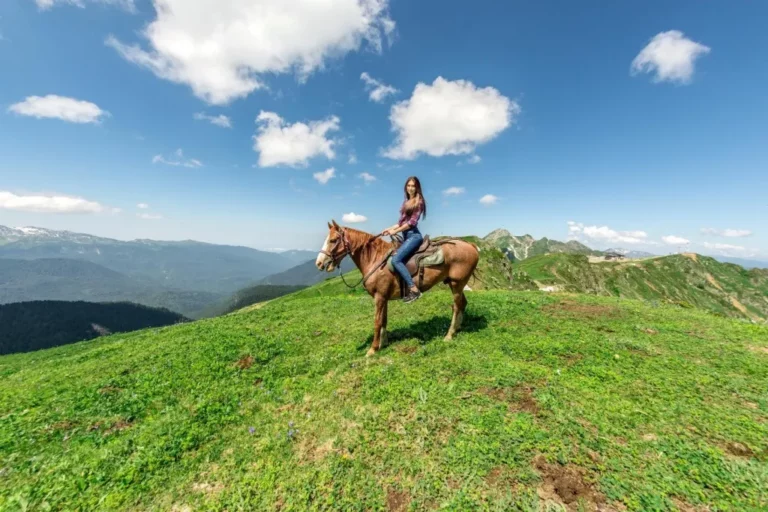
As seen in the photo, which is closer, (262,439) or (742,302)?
(262,439)

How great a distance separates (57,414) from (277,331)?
22.8 feet

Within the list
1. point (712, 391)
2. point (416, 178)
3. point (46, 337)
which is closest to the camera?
point (712, 391)

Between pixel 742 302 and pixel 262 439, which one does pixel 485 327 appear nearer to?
pixel 262 439

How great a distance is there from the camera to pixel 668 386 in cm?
713

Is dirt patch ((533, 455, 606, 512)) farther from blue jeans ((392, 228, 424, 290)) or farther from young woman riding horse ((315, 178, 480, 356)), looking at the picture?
blue jeans ((392, 228, 424, 290))

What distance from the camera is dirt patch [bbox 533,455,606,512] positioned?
14.5 feet

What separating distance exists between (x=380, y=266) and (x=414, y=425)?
5074 mm

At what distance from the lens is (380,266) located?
10.2 m

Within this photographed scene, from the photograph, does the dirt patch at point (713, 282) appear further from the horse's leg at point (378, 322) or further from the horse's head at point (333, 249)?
the horse's head at point (333, 249)

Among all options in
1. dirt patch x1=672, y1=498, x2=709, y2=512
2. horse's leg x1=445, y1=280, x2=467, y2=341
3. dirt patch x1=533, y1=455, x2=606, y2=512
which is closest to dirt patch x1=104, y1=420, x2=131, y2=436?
dirt patch x1=533, y1=455, x2=606, y2=512

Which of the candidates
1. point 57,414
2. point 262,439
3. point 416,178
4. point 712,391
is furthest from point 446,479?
point 57,414

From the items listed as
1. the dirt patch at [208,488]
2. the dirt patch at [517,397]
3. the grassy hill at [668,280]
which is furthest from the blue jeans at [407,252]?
the grassy hill at [668,280]

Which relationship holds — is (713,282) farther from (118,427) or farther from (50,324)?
(50,324)

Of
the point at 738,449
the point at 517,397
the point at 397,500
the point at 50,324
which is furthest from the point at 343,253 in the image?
the point at 50,324
